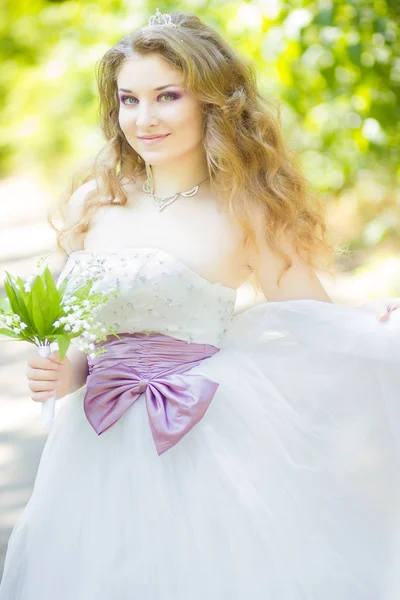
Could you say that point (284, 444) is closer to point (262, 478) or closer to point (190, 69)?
point (262, 478)

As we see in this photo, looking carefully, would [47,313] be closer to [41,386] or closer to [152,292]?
[41,386]

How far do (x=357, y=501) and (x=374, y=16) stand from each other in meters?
3.25

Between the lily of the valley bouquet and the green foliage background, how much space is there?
0.90m

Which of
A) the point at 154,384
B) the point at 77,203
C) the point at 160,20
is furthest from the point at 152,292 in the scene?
the point at 160,20

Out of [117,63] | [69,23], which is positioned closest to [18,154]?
[69,23]

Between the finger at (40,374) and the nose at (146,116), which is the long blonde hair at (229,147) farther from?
the finger at (40,374)

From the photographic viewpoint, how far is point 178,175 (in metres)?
2.60

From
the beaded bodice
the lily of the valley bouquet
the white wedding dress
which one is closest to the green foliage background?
the beaded bodice

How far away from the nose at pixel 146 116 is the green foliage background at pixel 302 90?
1.25ft

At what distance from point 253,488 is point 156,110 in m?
1.02

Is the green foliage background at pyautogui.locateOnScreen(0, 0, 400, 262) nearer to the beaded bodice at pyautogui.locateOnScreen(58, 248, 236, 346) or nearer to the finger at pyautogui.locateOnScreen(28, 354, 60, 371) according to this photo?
the beaded bodice at pyautogui.locateOnScreen(58, 248, 236, 346)

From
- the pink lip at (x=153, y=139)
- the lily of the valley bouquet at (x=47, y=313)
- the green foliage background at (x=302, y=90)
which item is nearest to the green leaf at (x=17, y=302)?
the lily of the valley bouquet at (x=47, y=313)

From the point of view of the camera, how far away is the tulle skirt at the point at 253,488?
2.35 m

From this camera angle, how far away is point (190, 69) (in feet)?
8.04
